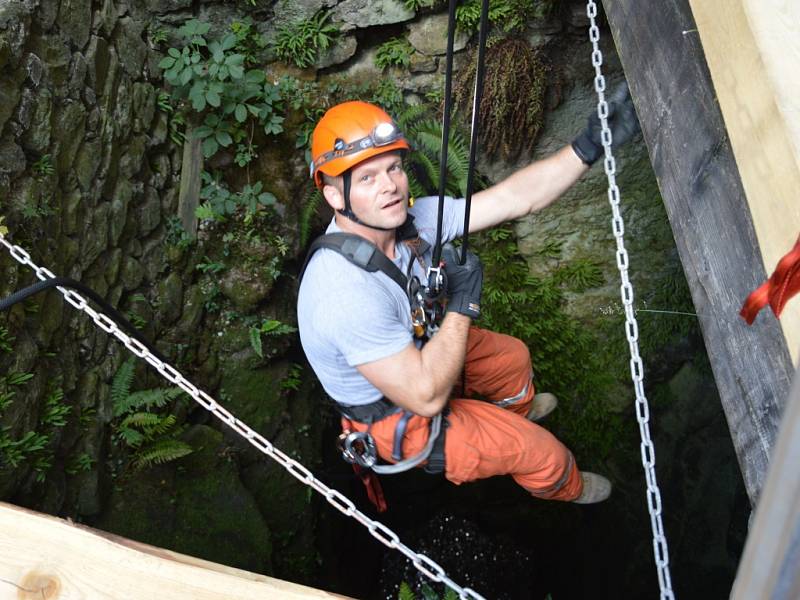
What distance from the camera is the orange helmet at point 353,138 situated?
335cm

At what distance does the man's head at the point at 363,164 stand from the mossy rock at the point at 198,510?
2.60 m

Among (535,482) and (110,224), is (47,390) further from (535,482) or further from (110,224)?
(535,482)

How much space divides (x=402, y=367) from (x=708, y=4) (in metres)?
1.82

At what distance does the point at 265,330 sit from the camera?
5.48 meters

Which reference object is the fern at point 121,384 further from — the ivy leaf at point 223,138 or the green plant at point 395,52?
the green plant at point 395,52

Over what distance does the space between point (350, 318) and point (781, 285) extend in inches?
77.6

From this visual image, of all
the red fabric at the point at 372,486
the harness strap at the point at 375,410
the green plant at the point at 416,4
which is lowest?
the red fabric at the point at 372,486

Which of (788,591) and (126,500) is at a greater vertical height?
(788,591)

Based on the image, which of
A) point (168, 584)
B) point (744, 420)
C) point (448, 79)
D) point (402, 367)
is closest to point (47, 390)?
point (402, 367)

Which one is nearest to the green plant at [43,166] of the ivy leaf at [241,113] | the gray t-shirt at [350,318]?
the ivy leaf at [241,113]

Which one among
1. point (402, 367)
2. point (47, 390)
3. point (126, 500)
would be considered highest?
point (402, 367)

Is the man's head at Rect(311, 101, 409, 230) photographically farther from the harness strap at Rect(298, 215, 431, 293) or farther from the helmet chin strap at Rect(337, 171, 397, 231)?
the harness strap at Rect(298, 215, 431, 293)

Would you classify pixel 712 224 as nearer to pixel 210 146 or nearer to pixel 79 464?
pixel 79 464

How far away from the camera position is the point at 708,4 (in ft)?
5.77
